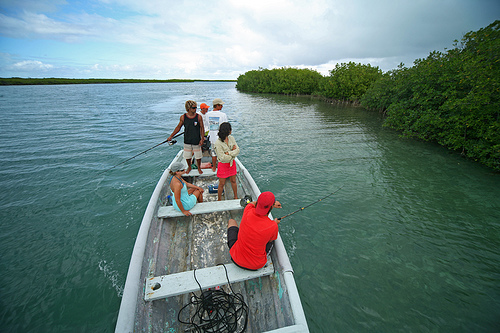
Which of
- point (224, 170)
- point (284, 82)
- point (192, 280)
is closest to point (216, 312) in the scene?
point (192, 280)

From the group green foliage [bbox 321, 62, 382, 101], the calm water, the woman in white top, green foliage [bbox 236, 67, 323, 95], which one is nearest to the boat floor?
the woman in white top

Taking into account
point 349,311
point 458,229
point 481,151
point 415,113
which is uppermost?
point 415,113

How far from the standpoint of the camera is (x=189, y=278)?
298 cm

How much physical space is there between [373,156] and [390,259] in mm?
8263

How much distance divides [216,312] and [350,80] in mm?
41465

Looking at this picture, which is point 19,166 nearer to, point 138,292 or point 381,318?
point 138,292

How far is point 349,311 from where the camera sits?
3951 mm

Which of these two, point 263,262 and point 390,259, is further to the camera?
point 390,259

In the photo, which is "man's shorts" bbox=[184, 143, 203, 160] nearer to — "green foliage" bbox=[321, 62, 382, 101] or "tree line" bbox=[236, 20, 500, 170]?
"tree line" bbox=[236, 20, 500, 170]

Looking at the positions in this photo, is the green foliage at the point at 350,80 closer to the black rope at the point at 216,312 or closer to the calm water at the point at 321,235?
the calm water at the point at 321,235

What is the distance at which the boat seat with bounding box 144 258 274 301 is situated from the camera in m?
2.76

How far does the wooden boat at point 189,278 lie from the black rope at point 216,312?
0.10 metres

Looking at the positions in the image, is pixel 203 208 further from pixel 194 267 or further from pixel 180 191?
pixel 194 267

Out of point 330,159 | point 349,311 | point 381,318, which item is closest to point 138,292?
point 349,311
